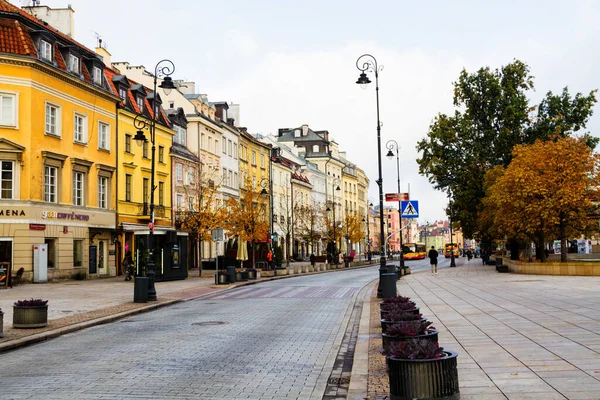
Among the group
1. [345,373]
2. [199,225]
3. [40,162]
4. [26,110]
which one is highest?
[26,110]

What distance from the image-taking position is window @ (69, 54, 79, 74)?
38688mm

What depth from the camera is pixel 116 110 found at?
4425 centimetres

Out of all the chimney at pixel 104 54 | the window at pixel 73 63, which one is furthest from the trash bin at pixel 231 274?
the chimney at pixel 104 54

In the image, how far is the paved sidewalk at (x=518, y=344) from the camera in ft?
25.2

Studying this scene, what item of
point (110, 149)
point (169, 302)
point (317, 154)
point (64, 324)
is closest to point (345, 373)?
point (64, 324)

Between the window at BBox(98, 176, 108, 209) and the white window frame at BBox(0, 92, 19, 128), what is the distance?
28.1 ft

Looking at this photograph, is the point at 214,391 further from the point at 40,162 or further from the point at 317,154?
the point at 317,154

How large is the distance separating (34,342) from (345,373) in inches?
279

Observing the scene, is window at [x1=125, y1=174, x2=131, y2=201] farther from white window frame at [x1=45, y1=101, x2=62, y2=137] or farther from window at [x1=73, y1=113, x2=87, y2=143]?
white window frame at [x1=45, y1=101, x2=62, y2=137]

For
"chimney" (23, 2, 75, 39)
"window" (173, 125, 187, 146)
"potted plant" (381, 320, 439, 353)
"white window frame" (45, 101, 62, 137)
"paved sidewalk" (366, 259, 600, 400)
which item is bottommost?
"paved sidewalk" (366, 259, 600, 400)

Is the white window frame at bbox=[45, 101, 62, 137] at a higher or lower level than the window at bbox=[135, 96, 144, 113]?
lower

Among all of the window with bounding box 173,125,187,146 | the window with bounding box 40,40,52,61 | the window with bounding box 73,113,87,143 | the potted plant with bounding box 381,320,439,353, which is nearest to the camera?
the potted plant with bounding box 381,320,439,353

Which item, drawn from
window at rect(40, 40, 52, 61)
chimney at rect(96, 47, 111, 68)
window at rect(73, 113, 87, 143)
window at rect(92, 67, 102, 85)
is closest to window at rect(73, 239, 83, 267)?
window at rect(73, 113, 87, 143)

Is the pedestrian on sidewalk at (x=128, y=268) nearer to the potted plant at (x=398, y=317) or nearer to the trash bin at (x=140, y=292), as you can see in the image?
the trash bin at (x=140, y=292)
